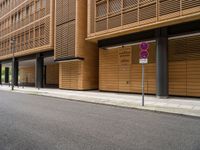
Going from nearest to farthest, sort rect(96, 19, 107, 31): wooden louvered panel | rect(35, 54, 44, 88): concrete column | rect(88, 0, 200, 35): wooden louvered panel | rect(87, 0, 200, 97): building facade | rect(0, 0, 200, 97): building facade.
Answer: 1. rect(88, 0, 200, 35): wooden louvered panel
2. rect(87, 0, 200, 97): building facade
3. rect(0, 0, 200, 97): building facade
4. rect(96, 19, 107, 31): wooden louvered panel
5. rect(35, 54, 44, 88): concrete column

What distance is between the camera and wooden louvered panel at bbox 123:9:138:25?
672 inches

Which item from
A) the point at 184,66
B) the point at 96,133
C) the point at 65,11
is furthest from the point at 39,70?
the point at 96,133

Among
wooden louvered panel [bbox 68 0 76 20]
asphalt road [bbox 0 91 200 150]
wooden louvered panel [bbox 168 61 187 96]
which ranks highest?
wooden louvered panel [bbox 68 0 76 20]

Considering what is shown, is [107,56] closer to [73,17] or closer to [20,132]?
[73,17]

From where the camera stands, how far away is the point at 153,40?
1766 cm

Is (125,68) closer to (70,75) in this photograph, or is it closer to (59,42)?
(70,75)

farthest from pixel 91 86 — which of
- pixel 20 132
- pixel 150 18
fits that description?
pixel 20 132

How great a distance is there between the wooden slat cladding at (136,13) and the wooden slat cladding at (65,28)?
321 centimetres

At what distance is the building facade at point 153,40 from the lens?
50.1 ft

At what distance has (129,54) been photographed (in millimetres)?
19969

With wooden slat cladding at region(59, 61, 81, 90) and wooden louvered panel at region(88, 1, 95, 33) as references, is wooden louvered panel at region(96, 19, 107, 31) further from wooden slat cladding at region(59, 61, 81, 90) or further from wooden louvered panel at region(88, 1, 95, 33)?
wooden slat cladding at region(59, 61, 81, 90)

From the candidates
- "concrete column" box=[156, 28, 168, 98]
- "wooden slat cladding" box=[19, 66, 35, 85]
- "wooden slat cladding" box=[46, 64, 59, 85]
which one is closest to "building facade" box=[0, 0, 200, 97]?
"concrete column" box=[156, 28, 168, 98]

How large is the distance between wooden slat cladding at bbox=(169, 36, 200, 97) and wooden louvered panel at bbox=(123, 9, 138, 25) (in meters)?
2.98

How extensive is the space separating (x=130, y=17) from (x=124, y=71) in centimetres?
466
